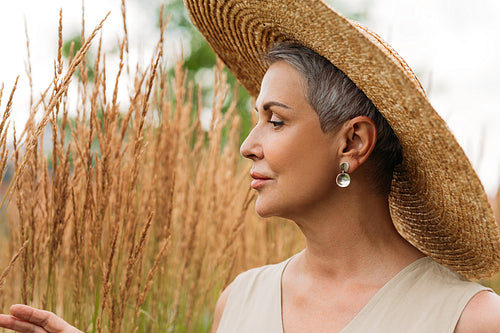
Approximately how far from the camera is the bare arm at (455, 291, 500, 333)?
1.05 meters

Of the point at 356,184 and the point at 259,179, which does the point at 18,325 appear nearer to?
the point at 259,179

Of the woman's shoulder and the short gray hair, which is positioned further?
the woman's shoulder

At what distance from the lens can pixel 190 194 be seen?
2141 mm

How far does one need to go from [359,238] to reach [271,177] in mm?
244

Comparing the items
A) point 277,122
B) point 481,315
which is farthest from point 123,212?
point 481,315

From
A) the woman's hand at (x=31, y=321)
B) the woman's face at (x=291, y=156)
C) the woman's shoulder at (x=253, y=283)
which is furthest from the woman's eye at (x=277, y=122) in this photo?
the woman's hand at (x=31, y=321)

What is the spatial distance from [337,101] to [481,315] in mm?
516

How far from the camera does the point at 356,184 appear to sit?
1223mm

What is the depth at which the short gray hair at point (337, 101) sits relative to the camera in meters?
1.18

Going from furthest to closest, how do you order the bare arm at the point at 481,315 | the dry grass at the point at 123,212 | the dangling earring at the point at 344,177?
1. the dry grass at the point at 123,212
2. the dangling earring at the point at 344,177
3. the bare arm at the point at 481,315

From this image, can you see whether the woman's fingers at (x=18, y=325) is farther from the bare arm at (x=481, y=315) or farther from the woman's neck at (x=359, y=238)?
the bare arm at (x=481, y=315)

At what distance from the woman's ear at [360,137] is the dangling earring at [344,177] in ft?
0.04

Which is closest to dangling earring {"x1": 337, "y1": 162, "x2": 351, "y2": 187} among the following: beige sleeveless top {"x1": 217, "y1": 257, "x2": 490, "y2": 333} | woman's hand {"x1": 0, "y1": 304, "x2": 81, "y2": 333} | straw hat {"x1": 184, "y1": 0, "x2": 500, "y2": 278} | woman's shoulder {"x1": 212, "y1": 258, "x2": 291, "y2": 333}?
straw hat {"x1": 184, "y1": 0, "x2": 500, "y2": 278}

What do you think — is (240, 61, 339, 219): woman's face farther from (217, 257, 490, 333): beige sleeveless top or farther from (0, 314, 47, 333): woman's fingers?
(0, 314, 47, 333): woman's fingers
